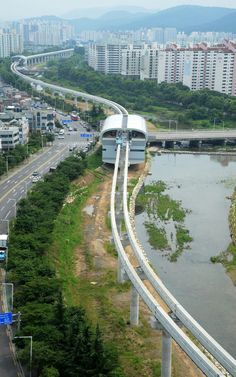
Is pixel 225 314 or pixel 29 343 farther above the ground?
pixel 29 343

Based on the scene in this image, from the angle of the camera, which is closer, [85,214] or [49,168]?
[85,214]

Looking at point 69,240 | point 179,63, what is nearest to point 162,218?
point 69,240

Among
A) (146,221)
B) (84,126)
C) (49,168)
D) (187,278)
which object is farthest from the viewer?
(84,126)

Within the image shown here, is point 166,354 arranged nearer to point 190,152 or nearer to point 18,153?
point 18,153

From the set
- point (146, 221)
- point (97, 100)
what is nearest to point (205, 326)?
point (146, 221)

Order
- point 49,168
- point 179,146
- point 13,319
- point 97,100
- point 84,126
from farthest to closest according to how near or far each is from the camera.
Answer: point 97,100
point 84,126
point 179,146
point 49,168
point 13,319

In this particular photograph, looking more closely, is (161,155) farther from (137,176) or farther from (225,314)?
Result: (225,314)
